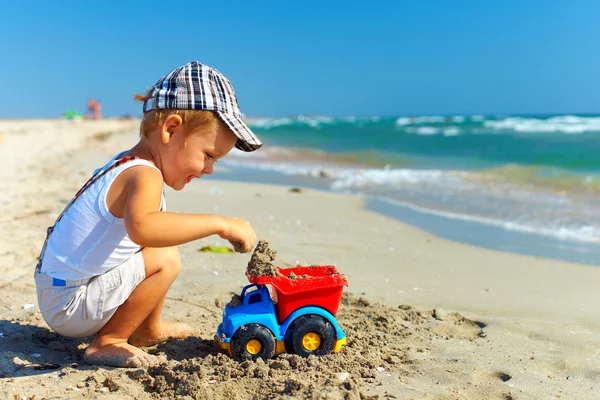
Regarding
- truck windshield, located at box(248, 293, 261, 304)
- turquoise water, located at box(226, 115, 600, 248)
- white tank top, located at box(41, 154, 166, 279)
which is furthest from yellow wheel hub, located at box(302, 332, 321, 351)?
turquoise water, located at box(226, 115, 600, 248)

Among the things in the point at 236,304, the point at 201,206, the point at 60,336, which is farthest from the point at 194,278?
the point at 201,206

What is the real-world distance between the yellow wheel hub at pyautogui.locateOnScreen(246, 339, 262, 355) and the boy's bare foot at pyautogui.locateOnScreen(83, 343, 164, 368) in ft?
1.34

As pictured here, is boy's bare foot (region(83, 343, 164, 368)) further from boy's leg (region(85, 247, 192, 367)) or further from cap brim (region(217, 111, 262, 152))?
cap brim (region(217, 111, 262, 152))

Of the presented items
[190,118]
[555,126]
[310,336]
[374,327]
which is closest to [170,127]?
[190,118]

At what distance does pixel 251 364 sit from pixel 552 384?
4.02 feet

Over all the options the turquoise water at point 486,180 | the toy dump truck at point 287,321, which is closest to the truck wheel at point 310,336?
the toy dump truck at point 287,321

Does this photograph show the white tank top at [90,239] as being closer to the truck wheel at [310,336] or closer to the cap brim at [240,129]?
the cap brim at [240,129]

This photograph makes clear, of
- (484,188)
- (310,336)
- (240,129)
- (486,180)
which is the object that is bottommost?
(310,336)

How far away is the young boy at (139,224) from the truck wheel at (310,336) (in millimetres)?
422

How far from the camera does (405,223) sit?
239 inches

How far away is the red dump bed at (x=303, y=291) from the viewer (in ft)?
7.89

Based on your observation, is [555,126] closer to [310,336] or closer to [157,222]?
[310,336]

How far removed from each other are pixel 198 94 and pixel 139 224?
1.81ft

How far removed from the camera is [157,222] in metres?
2.12
